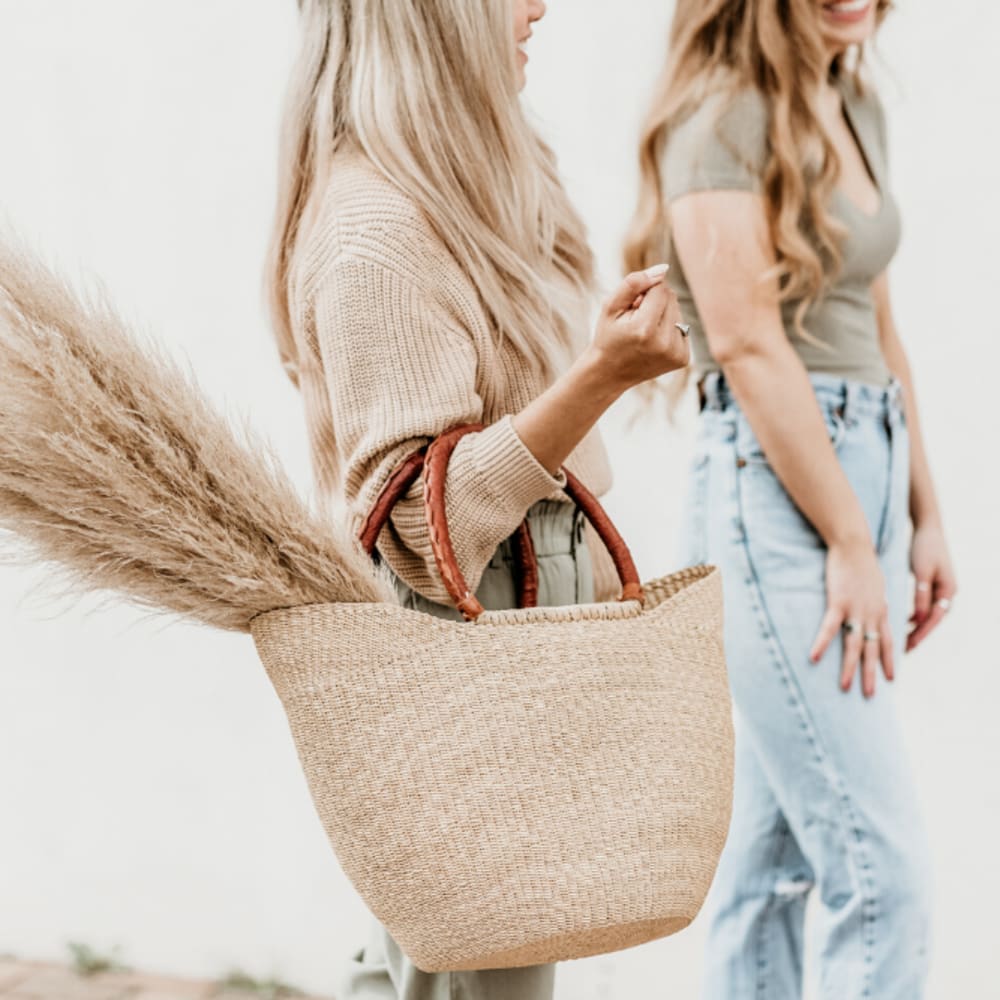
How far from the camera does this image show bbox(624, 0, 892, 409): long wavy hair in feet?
4.27

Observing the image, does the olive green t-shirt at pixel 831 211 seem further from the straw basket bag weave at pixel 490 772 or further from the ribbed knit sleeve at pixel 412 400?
the straw basket bag weave at pixel 490 772

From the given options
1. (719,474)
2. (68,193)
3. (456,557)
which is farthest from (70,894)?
(456,557)

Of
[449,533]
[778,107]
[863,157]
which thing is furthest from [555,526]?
[863,157]

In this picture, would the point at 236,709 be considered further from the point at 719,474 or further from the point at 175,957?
the point at 719,474

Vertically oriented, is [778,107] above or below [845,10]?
below

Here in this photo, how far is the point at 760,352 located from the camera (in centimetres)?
130

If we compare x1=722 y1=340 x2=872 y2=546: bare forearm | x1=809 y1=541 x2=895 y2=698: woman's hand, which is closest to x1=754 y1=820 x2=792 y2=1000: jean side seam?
x1=809 y1=541 x2=895 y2=698: woman's hand

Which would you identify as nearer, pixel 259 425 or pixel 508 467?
pixel 508 467

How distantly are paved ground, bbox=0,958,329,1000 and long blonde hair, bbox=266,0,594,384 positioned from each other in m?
1.65

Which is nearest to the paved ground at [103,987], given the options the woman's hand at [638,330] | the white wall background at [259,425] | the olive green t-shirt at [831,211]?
the white wall background at [259,425]

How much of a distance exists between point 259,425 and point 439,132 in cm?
91

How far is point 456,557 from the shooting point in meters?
0.95

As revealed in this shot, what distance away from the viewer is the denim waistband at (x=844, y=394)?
4.44 ft

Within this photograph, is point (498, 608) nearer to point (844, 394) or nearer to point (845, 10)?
point (844, 394)
